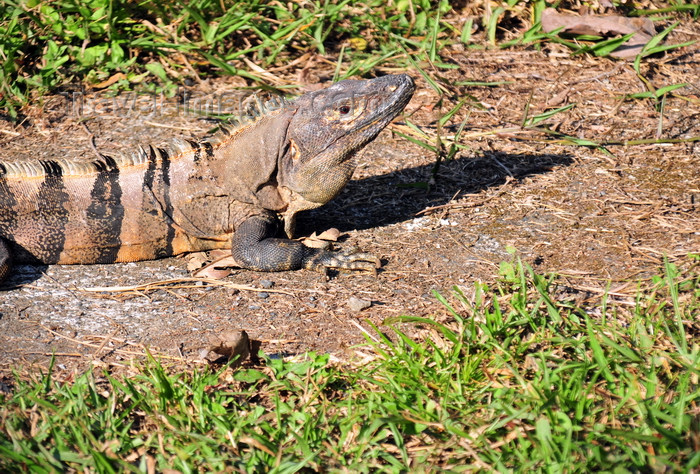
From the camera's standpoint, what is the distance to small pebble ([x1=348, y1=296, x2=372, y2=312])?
3.99m

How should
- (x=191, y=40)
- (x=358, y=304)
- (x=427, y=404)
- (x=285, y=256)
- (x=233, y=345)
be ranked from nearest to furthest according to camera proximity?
(x=427, y=404)
(x=233, y=345)
(x=358, y=304)
(x=285, y=256)
(x=191, y=40)

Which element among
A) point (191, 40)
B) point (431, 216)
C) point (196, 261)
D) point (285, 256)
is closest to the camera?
point (285, 256)

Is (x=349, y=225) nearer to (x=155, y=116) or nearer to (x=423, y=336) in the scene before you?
(x=423, y=336)

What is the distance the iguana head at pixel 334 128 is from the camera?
15.0 feet

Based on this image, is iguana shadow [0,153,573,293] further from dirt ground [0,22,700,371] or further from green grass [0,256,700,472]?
green grass [0,256,700,472]

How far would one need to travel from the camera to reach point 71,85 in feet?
22.1

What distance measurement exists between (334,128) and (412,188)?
111 cm

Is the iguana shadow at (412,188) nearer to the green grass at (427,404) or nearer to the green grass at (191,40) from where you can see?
the green grass at (191,40)

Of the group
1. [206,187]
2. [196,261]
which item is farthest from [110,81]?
[196,261]

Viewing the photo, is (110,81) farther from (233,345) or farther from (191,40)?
(233,345)

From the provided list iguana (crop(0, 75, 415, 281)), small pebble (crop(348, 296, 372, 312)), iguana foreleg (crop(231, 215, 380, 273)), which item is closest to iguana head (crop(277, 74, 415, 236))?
iguana (crop(0, 75, 415, 281))

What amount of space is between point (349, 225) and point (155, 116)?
2392 mm

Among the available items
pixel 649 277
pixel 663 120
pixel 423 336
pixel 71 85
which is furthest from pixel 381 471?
pixel 71 85

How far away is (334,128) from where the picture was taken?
15.0ft
